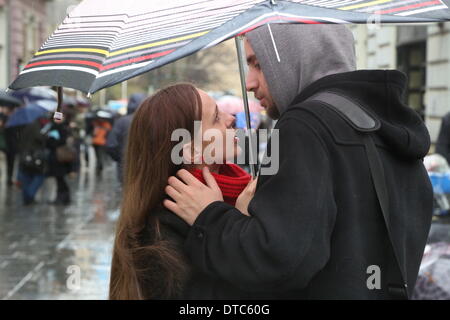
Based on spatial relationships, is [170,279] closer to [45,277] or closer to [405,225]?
[405,225]

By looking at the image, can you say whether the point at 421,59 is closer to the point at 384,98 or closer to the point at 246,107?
the point at 246,107

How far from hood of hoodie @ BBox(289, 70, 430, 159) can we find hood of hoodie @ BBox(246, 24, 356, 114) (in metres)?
0.04

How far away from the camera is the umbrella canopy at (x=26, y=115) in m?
12.5

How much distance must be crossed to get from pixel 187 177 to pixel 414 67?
44.9 ft

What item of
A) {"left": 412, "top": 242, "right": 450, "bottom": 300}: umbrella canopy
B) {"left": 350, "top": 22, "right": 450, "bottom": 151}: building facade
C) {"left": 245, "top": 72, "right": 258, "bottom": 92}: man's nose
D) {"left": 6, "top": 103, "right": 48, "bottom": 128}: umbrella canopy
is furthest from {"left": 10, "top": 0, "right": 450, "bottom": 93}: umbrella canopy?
{"left": 6, "top": 103, "right": 48, "bottom": 128}: umbrella canopy

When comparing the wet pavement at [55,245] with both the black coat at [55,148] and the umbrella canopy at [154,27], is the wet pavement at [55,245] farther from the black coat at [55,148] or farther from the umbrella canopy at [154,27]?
the umbrella canopy at [154,27]

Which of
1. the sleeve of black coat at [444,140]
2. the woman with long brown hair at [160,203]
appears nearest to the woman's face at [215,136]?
the woman with long brown hair at [160,203]

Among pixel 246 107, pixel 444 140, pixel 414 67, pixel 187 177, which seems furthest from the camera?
pixel 414 67

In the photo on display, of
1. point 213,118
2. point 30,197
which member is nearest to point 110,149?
point 30,197

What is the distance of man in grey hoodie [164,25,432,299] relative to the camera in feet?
6.41

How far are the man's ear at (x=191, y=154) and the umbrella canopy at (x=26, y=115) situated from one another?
1061 cm

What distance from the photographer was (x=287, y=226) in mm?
1940

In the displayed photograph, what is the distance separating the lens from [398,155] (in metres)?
2.17

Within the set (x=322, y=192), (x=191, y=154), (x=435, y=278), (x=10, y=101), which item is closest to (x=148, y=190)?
(x=191, y=154)
